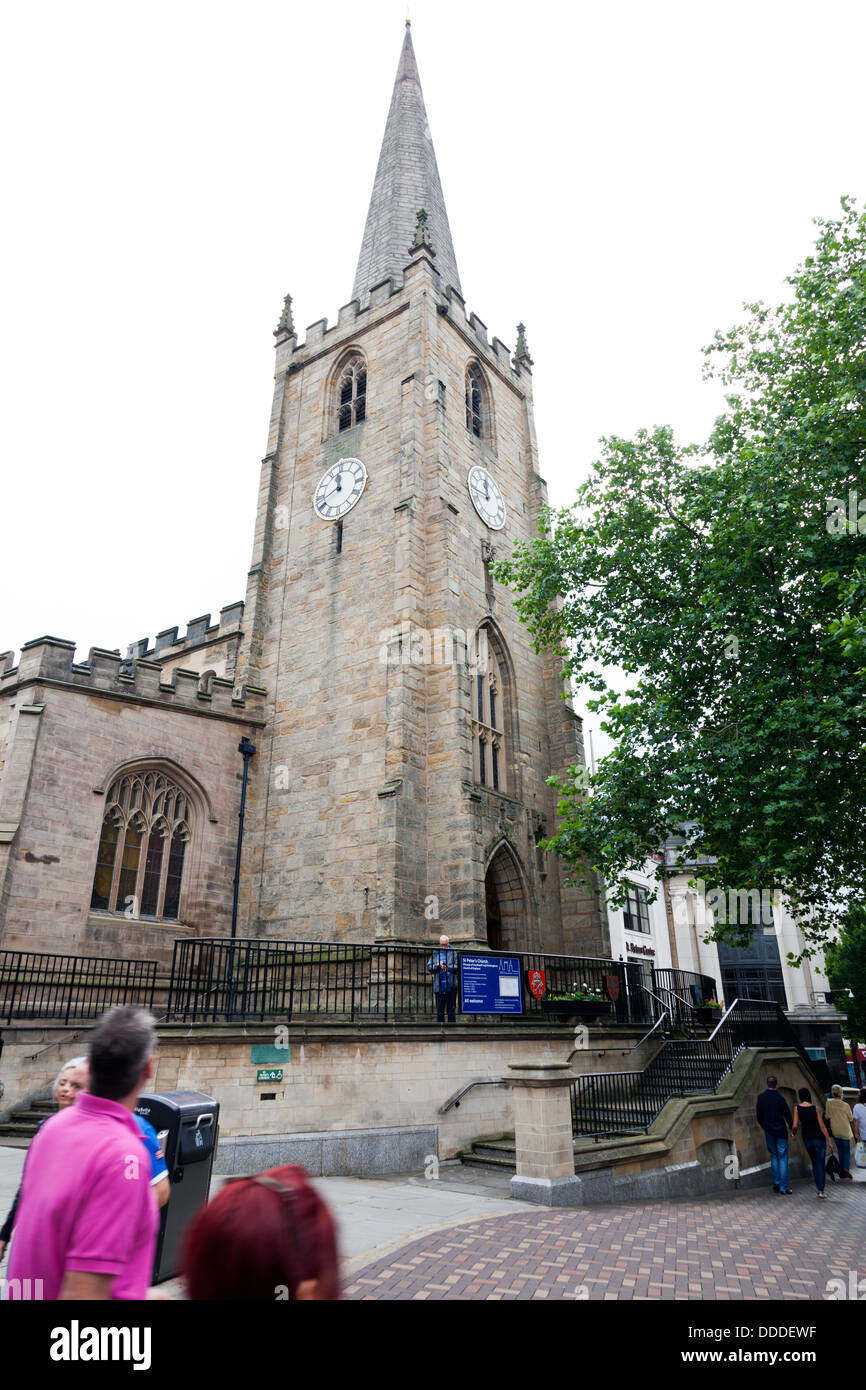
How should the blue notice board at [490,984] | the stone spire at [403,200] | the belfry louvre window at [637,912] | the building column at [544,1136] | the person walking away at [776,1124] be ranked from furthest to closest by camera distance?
the belfry louvre window at [637,912] → the stone spire at [403,200] → the blue notice board at [490,984] → the person walking away at [776,1124] → the building column at [544,1136]

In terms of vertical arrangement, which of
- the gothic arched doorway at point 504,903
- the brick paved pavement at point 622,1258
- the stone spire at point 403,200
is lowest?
the brick paved pavement at point 622,1258

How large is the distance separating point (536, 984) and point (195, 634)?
16141 millimetres

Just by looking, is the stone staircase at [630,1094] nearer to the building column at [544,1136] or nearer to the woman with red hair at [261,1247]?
the building column at [544,1136]

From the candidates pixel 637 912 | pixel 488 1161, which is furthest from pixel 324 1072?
pixel 637 912

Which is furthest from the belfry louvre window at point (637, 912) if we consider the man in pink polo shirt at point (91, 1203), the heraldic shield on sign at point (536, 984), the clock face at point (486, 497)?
the man in pink polo shirt at point (91, 1203)

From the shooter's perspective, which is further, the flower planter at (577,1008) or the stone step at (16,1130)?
the flower planter at (577,1008)

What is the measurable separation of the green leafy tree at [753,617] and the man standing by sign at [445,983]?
328cm

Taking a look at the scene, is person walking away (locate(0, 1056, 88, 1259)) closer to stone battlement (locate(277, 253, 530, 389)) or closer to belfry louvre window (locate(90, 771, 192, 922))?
belfry louvre window (locate(90, 771, 192, 922))

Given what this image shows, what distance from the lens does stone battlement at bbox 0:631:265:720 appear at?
715 inches

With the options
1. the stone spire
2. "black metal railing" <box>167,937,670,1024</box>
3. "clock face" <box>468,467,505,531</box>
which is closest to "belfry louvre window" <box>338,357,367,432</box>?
the stone spire

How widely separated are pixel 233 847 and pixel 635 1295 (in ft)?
51.9

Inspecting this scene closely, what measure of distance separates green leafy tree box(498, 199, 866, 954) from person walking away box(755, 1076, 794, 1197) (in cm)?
344

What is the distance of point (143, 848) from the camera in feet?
62.0

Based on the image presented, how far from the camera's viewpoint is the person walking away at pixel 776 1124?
12.3 metres
